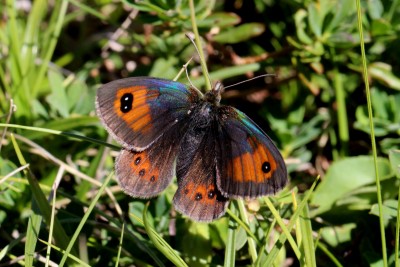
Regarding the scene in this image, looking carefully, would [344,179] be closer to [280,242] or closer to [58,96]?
[280,242]

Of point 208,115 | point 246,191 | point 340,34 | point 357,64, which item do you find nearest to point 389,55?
point 357,64

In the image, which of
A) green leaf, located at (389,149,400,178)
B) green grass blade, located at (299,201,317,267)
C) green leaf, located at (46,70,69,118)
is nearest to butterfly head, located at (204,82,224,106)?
green grass blade, located at (299,201,317,267)

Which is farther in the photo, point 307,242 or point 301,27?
point 301,27

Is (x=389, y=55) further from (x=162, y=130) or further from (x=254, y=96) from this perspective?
(x=162, y=130)

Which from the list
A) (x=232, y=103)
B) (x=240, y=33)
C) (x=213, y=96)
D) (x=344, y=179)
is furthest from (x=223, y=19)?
(x=344, y=179)

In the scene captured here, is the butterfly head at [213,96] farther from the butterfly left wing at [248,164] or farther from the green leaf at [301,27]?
the green leaf at [301,27]

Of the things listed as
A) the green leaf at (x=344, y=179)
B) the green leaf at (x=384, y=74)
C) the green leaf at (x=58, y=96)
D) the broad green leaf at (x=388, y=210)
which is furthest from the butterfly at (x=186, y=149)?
the green leaf at (x=384, y=74)
